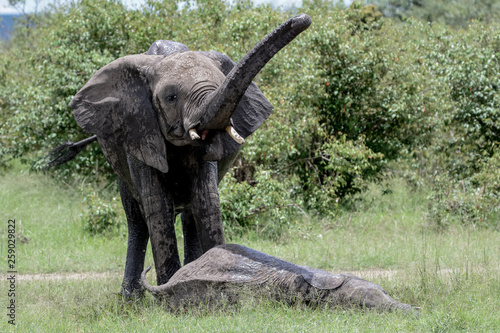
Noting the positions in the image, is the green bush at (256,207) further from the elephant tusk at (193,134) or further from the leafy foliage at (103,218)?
the elephant tusk at (193,134)

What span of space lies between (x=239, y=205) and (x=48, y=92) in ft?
15.5

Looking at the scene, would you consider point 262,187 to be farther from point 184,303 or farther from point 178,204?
point 184,303

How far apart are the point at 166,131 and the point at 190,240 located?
1516 millimetres

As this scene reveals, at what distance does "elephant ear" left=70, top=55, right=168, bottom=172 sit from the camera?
5.48 m

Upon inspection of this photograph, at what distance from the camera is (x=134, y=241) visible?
6.64 m

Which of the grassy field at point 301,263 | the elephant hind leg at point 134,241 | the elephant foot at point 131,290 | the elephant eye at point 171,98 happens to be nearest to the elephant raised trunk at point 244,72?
the elephant eye at point 171,98

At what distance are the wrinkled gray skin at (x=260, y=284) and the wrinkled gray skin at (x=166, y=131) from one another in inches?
21.9

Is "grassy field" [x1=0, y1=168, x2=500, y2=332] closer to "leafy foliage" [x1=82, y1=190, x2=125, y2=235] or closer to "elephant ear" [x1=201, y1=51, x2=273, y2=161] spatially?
"leafy foliage" [x1=82, y1=190, x2=125, y2=235]

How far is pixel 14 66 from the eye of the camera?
54.1 feet

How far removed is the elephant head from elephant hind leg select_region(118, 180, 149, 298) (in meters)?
1.03

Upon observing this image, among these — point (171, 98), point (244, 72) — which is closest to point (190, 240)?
point (171, 98)

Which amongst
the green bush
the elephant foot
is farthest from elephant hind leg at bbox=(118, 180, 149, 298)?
the green bush

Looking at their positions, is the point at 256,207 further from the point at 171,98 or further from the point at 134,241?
the point at 171,98

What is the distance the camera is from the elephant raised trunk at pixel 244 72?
4.51 m
